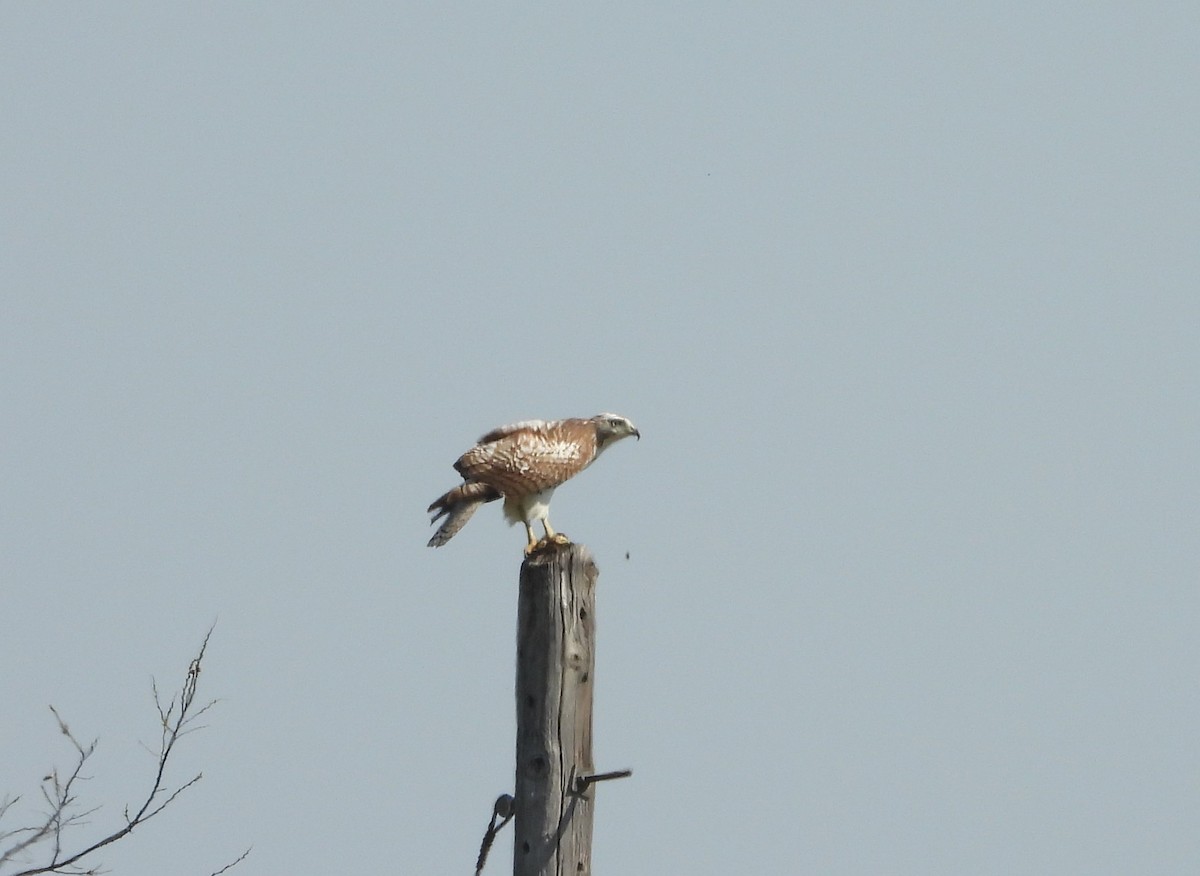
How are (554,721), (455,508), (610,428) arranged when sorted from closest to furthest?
(554,721)
(455,508)
(610,428)

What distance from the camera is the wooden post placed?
6266 mm

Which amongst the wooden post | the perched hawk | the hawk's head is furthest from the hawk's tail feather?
the wooden post

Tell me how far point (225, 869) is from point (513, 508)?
115 inches

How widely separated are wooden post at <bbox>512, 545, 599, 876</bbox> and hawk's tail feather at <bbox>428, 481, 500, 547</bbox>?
2.35 m

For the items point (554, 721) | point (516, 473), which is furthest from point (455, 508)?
point (554, 721)

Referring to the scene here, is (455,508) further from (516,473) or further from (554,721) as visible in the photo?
(554,721)

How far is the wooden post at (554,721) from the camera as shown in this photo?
247 inches

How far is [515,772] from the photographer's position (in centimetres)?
641

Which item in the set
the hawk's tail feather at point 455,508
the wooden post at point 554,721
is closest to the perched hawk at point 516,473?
the hawk's tail feather at point 455,508

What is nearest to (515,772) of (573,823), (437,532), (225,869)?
(573,823)

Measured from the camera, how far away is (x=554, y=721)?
6.32m

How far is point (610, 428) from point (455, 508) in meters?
1.64

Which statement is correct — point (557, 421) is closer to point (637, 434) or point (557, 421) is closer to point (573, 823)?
point (637, 434)

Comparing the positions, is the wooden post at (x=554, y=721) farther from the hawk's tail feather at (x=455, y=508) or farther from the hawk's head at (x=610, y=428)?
the hawk's head at (x=610, y=428)
